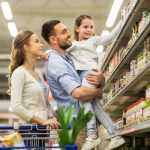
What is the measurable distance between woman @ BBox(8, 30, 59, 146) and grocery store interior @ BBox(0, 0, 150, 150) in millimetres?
430

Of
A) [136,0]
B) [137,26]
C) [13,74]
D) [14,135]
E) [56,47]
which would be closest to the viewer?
[14,135]

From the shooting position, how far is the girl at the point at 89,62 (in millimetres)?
3276

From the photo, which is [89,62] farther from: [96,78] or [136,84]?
[136,84]

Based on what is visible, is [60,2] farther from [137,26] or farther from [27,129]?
[27,129]

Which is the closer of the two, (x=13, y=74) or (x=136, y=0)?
(x=13, y=74)

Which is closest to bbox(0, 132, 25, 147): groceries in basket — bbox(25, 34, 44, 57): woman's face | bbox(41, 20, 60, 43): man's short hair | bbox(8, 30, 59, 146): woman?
bbox(8, 30, 59, 146): woman

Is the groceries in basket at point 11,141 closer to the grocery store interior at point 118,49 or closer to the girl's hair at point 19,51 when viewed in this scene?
the girl's hair at point 19,51

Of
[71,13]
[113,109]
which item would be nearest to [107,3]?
[71,13]

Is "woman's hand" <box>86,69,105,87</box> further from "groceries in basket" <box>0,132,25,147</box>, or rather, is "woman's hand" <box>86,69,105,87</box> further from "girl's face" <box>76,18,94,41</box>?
"groceries in basket" <box>0,132,25,147</box>

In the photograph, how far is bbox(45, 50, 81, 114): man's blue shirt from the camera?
3002 millimetres

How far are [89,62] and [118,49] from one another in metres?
1.94

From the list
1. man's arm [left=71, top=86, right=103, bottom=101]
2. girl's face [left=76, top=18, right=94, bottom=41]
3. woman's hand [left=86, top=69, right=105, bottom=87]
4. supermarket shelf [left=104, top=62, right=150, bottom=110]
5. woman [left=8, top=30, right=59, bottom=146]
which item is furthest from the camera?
girl's face [left=76, top=18, right=94, bottom=41]

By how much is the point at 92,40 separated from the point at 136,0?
60 centimetres

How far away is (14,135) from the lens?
2.12m
